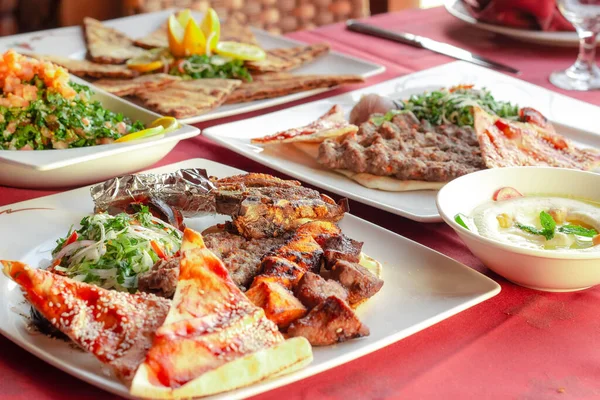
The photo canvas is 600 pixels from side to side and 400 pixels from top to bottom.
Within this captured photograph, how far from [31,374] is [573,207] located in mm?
1596

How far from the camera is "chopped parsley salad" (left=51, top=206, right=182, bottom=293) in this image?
203cm

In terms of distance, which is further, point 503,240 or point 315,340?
point 503,240

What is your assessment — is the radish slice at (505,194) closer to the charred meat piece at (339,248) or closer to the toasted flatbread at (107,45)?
the charred meat piece at (339,248)

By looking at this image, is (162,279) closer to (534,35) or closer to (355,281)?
(355,281)

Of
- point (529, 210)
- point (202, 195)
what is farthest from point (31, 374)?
point (529, 210)

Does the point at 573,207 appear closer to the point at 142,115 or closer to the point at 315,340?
the point at 315,340

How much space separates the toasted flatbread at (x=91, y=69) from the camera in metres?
3.81

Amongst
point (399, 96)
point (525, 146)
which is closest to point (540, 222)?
point (525, 146)

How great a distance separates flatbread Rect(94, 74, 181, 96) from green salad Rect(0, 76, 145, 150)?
560 millimetres

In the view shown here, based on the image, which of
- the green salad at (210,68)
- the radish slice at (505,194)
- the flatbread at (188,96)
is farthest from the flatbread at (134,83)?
the radish slice at (505,194)

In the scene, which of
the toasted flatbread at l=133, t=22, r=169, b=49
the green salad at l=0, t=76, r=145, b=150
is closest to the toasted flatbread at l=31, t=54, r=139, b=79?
the toasted flatbread at l=133, t=22, r=169, b=49

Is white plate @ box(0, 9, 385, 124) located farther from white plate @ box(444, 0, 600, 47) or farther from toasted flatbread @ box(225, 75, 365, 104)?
white plate @ box(444, 0, 600, 47)

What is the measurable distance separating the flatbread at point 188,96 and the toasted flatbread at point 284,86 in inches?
2.2

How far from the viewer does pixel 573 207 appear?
2316 millimetres
